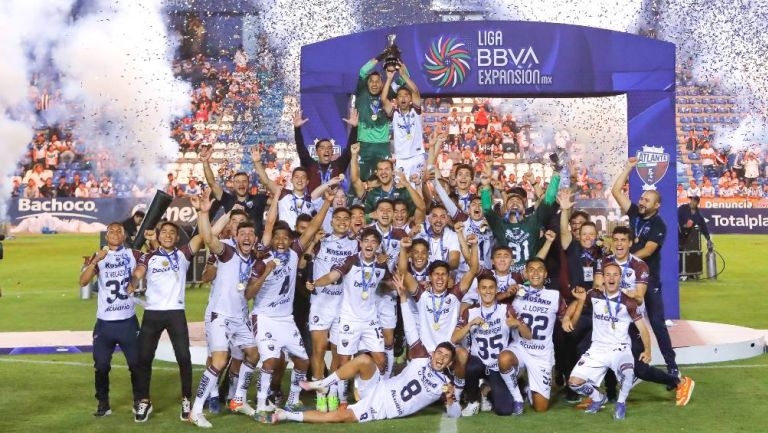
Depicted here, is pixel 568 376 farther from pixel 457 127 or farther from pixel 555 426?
pixel 457 127

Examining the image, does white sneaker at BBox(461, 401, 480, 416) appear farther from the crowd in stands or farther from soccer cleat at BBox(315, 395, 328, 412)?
the crowd in stands

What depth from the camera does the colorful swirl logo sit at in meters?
14.0

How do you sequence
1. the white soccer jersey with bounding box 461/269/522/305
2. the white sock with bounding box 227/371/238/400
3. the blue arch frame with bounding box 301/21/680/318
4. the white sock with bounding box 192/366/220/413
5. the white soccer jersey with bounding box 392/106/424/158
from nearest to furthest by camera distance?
the white sock with bounding box 192/366/220/413, the white sock with bounding box 227/371/238/400, the white soccer jersey with bounding box 461/269/522/305, the white soccer jersey with bounding box 392/106/424/158, the blue arch frame with bounding box 301/21/680/318

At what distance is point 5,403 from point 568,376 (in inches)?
204

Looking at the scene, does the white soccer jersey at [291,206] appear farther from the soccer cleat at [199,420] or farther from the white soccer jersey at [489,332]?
the soccer cleat at [199,420]

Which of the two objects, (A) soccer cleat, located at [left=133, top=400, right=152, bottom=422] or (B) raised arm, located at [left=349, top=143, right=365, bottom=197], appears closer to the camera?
(A) soccer cleat, located at [left=133, top=400, right=152, bottom=422]

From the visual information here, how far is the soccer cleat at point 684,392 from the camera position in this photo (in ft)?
29.7

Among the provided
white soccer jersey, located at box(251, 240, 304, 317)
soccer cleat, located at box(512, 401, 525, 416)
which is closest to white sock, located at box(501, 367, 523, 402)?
soccer cleat, located at box(512, 401, 525, 416)

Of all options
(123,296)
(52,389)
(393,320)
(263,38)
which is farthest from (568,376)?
(263,38)

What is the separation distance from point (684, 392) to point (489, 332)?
180 centimetres

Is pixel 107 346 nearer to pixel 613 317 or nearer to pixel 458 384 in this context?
pixel 458 384

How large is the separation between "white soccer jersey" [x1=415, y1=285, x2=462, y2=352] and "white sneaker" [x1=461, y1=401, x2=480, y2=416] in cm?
58

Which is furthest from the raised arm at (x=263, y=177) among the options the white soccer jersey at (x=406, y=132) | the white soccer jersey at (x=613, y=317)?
the white soccer jersey at (x=613, y=317)

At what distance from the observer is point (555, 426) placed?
828 cm
